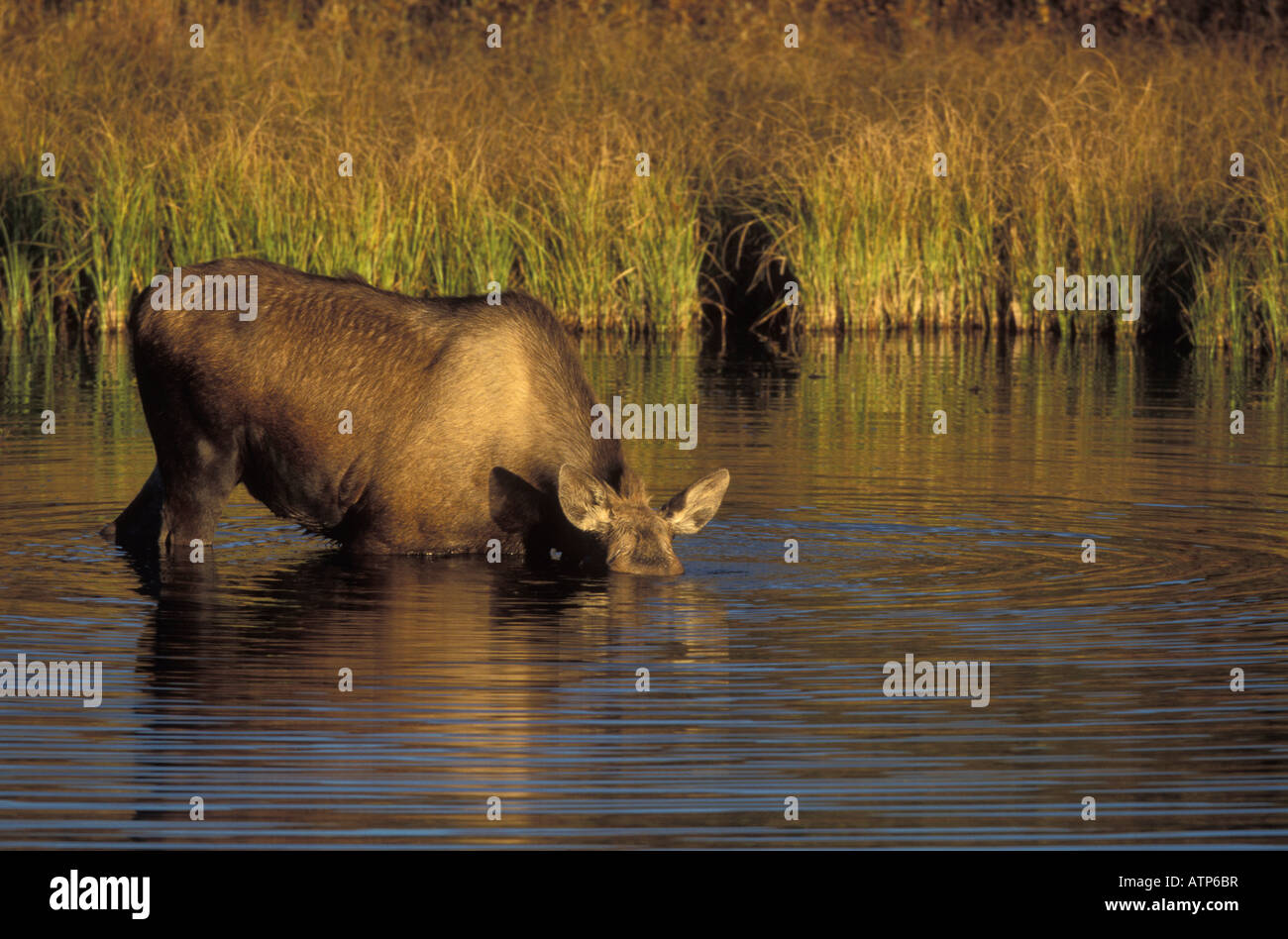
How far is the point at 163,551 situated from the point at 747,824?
17.9 feet

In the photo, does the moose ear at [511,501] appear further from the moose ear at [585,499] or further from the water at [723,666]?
the moose ear at [585,499]

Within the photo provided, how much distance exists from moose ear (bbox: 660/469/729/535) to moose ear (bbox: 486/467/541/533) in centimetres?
75

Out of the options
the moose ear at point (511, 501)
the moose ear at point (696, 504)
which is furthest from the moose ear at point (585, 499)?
the moose ear at point (511, 501)

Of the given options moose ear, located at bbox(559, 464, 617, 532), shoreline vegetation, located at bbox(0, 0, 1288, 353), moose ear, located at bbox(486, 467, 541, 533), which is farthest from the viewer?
shoreline vegetation, located at bbox(0, 0, 1288, 353)

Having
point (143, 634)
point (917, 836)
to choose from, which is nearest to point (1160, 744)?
point (917, 836)

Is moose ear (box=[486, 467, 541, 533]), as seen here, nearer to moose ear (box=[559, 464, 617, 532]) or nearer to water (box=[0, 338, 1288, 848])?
water (box=[0, 338, 1288, 848])

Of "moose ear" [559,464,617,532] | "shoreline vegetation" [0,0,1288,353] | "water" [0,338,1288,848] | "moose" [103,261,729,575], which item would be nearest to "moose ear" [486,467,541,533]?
"moose" [103,261,729,575]

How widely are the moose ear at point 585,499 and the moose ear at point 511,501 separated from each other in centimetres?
58

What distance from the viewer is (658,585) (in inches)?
404

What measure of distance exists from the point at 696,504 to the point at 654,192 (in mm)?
11896

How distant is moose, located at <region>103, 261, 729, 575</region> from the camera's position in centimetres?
1077

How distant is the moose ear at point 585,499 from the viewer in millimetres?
9953

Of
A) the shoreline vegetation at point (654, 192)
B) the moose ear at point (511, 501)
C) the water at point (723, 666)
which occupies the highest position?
the shoreline vegetation at point (654, 192)

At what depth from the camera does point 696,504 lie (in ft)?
33.6
